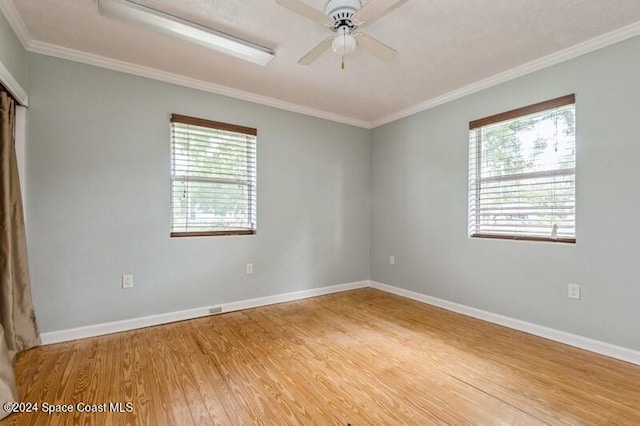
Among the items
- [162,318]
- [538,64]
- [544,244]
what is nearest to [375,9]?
[538,64]

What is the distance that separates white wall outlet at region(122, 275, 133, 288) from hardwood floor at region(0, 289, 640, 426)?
1.46 feet

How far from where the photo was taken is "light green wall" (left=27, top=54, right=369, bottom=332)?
2.57 metres

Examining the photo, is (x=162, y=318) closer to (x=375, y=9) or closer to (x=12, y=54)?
(x=12, y=54)

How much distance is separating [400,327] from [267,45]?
2.89 metres

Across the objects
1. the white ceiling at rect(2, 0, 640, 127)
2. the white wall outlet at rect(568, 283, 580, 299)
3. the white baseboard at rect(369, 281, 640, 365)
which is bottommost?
the white baseboard at rect(369, 281, 640, 365)

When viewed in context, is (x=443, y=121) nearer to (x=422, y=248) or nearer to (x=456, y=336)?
(x=422, y=248)

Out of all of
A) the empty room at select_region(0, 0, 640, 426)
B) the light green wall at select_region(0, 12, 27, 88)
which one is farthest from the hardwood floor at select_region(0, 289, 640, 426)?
the light green wall at select_region(0, 12, 27, 88)

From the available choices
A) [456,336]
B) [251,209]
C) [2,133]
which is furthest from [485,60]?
[2,133]

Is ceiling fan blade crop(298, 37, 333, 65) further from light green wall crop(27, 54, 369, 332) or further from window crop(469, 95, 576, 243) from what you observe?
window crop(469, 95, 576, 243)

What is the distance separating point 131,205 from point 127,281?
734 millimetres

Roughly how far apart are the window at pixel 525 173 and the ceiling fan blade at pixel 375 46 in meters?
1.66

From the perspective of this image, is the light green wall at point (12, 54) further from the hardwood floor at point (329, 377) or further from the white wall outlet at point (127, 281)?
the hardwood floor at point (329, 377)

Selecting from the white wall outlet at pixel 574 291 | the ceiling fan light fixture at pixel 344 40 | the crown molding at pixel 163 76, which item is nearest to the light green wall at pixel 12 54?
the crown molding at pixel 163 76

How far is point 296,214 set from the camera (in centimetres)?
396
